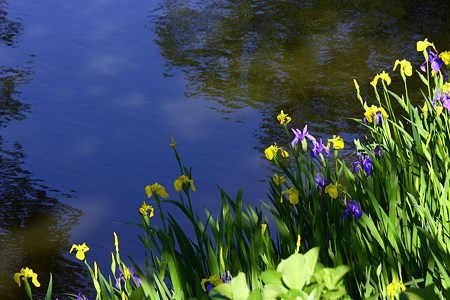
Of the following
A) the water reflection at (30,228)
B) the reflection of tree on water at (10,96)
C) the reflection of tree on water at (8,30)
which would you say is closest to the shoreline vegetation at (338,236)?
the water reflection at (30,228)

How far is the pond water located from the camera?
359cm

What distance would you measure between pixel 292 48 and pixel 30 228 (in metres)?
2.43

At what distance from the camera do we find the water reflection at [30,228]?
3150 mm

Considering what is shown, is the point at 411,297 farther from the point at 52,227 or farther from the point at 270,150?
the point at 52,227

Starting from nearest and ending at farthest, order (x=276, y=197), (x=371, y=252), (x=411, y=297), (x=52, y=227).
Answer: (x=411, y=297)
(x=371, y=252)
(x=276, y=197)
(x=52, y=227)

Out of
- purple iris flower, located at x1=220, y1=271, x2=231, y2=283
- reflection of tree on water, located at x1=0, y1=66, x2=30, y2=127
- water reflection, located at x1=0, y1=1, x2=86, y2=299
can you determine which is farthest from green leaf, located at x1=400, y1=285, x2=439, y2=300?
reflection of tree on water, located at x1=0, y1=66, x2=30, y2=127

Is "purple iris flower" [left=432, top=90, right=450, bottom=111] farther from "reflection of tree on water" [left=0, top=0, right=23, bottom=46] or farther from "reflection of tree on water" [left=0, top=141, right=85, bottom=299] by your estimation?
"reflection of tree on water" [left=0, top=0, right=23, bottom=46]

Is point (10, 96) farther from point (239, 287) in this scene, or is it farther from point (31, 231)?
point (239, 287)

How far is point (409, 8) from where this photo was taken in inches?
237

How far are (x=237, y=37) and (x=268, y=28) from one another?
286 millimetres

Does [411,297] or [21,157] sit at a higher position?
[411,297]

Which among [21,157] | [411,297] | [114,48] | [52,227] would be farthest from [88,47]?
[411,297]

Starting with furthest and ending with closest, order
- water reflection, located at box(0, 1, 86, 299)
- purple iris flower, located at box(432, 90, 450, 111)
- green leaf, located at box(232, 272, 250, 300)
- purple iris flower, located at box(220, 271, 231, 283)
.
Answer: water reflection, located at box(0, 1, 86, 299), purple iris flower, located at box(432, 90, 450, 111), purple iris flower, located at box(220, 271, 231, 283), green leaf, located at box(232, 272, 250, 300)

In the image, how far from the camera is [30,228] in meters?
3.48
